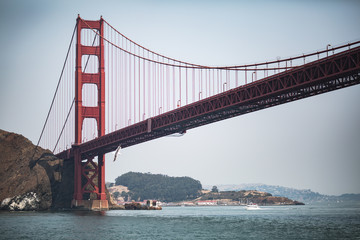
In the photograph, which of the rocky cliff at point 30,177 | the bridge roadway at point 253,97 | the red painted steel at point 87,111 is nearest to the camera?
the bridge roadway at point 253,97

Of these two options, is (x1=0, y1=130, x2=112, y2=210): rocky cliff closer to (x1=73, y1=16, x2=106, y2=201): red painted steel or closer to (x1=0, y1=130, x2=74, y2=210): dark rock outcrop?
(x1=0, y1=130, x2=74, y2=210): dark rock outcrop

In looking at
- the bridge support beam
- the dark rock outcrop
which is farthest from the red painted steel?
the dark rock outcrop

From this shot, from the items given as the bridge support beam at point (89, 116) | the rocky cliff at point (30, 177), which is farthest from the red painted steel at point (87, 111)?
the rocky cliff at point (30, 177)

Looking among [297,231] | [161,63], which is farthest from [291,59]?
[161,63]

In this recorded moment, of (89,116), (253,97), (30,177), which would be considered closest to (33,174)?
(30,177)

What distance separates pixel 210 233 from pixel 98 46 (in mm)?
52251

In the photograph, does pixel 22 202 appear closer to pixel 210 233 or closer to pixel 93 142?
pixel 93 142

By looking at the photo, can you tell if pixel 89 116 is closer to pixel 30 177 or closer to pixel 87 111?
pixel 87 111

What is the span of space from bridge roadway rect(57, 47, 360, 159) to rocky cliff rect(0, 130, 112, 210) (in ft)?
49.9

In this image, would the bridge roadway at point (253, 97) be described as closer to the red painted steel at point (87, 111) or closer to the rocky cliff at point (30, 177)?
the red painted steel at point (87, 111)

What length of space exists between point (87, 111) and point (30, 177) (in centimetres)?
1602

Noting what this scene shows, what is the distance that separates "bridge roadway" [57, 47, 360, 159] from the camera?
4644 centimetres

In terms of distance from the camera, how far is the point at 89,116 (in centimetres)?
8750

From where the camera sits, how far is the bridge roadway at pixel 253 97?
152 feet
